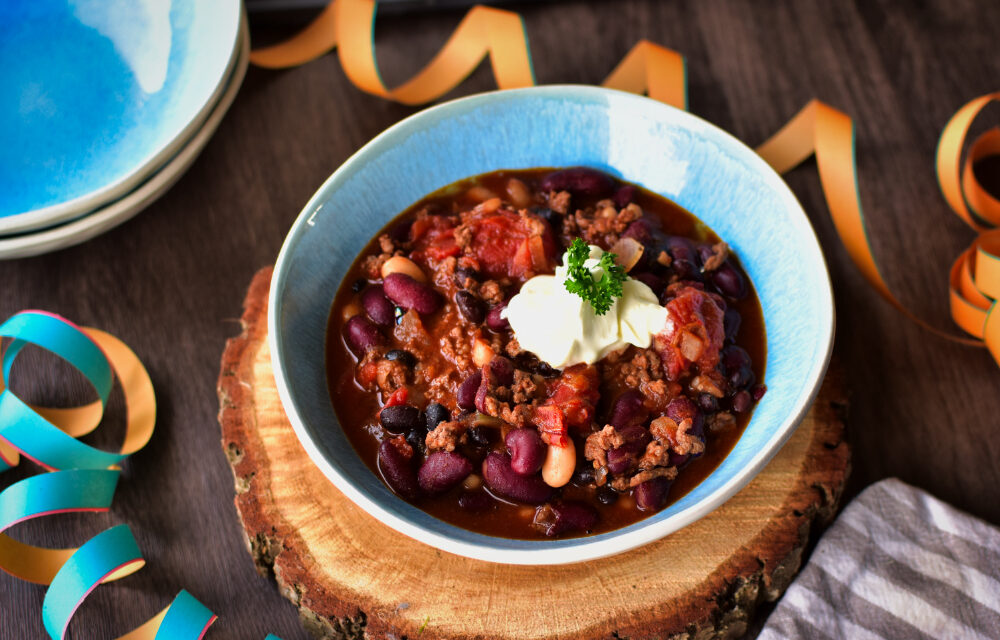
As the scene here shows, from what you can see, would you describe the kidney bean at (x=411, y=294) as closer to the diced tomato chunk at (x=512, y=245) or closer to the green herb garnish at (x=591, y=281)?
the diced tomato chunk at (x=512, y=245)

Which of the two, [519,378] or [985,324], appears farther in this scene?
[985,324]

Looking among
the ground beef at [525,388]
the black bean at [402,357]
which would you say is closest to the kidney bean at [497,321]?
the ground beef at [525,388]

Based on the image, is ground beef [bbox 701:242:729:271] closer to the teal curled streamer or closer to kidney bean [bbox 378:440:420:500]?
kidney bean [bbox 378:440:420:500]

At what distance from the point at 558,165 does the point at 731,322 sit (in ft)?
3.62

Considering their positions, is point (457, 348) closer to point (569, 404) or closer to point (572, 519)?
point (569, 404)

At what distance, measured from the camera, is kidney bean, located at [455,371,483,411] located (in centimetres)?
316

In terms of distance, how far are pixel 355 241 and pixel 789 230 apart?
180 cm

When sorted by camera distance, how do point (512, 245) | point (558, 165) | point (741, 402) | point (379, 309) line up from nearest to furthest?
1. point (741, 402)
2. point (379, 309)
3. point (512, 245)
4. point (558, 165)

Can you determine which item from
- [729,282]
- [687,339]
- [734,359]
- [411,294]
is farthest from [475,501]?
[729,282]

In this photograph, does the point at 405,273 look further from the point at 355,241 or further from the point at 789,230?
the point at 789,230

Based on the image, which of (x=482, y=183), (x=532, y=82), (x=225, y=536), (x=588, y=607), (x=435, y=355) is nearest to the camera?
(x=588, y=607)

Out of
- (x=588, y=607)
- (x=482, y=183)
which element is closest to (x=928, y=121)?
(x=482, y=183)

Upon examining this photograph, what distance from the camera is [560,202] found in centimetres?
367

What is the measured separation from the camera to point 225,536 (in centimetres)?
360
